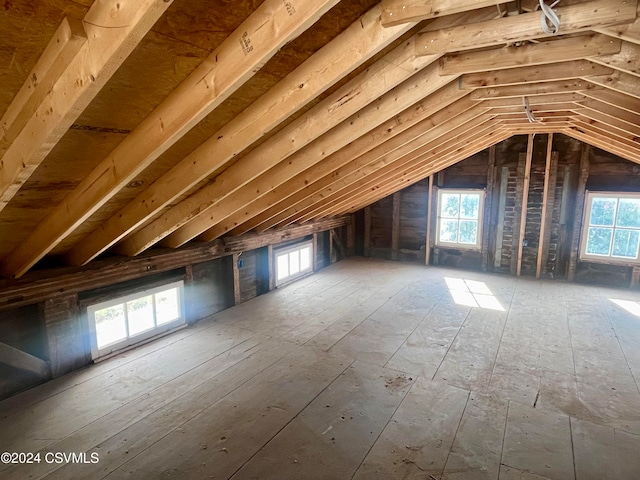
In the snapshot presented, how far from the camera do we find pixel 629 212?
18.8 ft

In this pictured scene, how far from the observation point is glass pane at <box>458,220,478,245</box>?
6.90 metres

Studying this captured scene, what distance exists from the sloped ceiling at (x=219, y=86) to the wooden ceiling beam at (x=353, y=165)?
0.14 feet

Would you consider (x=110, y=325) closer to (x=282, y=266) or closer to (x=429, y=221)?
(x=282, y=266)

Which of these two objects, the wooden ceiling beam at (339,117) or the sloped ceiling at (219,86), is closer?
the sloped ceiling at (219,86)

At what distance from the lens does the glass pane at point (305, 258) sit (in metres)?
6.37

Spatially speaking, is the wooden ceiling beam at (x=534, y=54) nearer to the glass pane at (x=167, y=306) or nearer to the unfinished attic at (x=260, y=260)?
the unfinished attic at (x=260, y=260)

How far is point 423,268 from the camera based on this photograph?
7.02 metres

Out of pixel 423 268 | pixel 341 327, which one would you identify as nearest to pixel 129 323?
pixel 341 327

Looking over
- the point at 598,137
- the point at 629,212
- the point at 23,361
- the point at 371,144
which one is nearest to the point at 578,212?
the point at 629,212

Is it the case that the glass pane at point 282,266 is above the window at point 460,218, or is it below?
below

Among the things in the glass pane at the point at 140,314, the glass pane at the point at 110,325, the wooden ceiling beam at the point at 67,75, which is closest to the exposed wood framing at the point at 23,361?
the glass pane at the point at 110,325

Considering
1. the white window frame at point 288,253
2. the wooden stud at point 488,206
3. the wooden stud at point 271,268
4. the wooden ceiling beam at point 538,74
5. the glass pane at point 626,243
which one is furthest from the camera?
the wooden stud at point 488,206

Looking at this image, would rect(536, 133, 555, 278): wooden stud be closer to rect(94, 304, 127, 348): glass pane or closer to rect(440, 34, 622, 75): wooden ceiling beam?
rect(440, 34, 622, 75): wooden ceiling beam

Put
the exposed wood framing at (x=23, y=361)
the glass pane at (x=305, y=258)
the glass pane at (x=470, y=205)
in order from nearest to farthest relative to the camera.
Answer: the exposed wood framing at (x=23, y=361) → the glass pane at (x=305, y=258) → the glass pane at (x=470, y=205)
